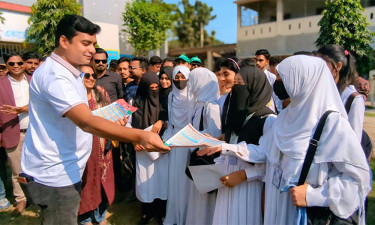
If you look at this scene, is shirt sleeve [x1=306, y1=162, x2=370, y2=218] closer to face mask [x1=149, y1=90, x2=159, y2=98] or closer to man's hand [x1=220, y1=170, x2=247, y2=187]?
man's hand [x1=220, y1=170, x2=247, y2=187]

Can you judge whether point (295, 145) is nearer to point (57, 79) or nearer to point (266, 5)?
point (57, 79)

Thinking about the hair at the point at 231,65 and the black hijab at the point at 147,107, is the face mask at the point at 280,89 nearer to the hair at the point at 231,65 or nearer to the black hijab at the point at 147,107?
the hair at the point at 231,65

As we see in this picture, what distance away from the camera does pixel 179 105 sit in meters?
3.33

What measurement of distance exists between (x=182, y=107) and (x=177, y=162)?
648mm

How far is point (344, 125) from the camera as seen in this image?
1.51m

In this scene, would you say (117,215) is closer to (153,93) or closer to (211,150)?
(153,93)

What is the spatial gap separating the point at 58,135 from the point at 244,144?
1.32m

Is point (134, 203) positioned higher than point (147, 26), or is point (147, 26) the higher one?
point (147, 26)

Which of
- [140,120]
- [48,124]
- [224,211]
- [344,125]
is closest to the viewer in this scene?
[344,125]

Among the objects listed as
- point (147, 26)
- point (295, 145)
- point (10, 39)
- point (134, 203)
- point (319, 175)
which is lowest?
point (134, 203)

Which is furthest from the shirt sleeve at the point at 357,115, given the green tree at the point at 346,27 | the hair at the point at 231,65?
the green tree at the point at 346,27

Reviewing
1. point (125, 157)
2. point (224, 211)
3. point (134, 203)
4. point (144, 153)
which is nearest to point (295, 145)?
point (224, 211)

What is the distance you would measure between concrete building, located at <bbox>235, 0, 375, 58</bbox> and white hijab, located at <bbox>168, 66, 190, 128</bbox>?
16275 millimetres

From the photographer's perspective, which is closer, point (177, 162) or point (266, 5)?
point (177, 162)
